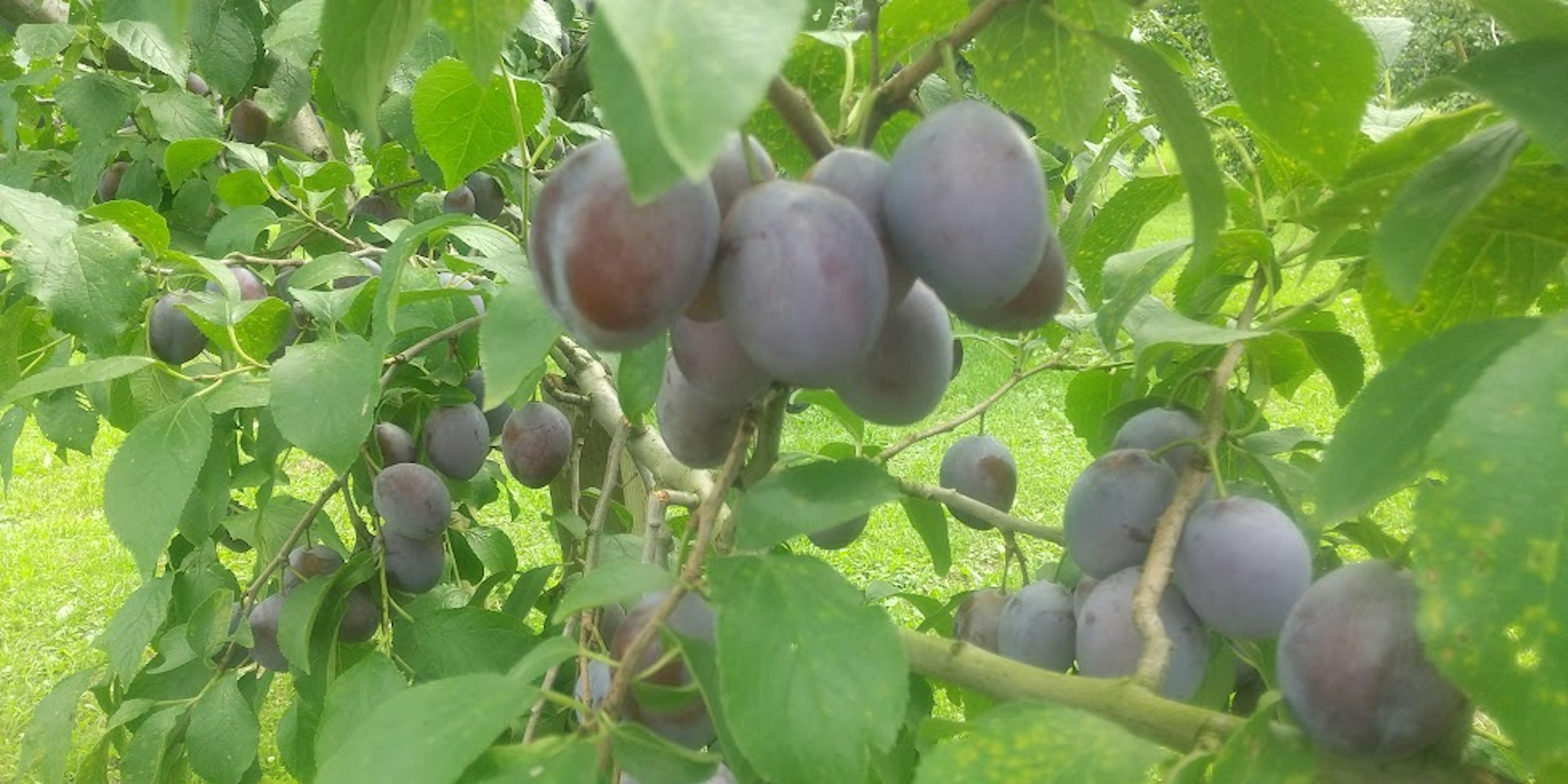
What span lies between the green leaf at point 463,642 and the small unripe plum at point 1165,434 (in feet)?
1.75

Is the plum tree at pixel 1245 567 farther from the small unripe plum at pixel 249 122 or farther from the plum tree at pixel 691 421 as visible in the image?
the small unripe plum at pixel 249 122

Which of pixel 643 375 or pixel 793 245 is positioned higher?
pixel 793 245

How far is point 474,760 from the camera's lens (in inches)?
21.3

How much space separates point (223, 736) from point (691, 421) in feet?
2.74

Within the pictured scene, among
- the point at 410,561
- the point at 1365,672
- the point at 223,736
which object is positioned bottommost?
the point at 223,736

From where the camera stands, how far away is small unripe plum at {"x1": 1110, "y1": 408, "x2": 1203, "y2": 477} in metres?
0.83

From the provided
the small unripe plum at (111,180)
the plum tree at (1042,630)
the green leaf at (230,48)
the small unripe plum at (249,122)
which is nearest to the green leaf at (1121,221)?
the plum tree at (1042,630)

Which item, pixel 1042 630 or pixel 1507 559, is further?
pixel 1042 630

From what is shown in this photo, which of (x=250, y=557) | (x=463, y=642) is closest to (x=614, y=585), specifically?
(x=463, y=642)

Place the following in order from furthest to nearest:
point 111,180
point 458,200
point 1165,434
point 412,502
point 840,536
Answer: point 111,180
point 458,200
point 412,502
point 840,536
point 1165,434

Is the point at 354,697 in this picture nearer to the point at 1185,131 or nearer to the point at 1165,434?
the point at 1165,434

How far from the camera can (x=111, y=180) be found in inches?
78.6

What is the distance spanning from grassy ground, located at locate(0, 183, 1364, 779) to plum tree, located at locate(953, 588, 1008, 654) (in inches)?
69.0

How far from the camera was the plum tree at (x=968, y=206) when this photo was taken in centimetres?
47
